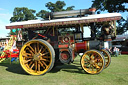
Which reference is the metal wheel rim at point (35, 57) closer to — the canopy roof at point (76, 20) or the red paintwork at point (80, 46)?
the canopy roof at point (76, 20)

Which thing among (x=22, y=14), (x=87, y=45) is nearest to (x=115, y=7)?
(x=87, y=45)

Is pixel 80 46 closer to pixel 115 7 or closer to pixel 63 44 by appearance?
pixel 63 44

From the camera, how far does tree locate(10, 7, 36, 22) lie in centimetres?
4559

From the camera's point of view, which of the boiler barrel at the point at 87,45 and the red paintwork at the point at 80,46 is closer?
the boiler barrel at the point at 87,45

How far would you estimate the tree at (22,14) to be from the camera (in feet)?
150

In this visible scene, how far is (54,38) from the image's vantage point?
17.9 feet

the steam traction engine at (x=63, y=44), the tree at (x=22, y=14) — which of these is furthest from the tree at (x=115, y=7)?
Answer: the tree at (x=22, y=14)

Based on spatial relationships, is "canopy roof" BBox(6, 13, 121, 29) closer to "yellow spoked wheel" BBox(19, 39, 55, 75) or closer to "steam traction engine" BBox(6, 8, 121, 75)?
"steam traction engine" BBox(6, 8, 121, 75)

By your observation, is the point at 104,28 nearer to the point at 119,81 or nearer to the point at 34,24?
the point at 119,81

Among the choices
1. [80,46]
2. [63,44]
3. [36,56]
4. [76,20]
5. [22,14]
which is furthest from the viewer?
[22,14]

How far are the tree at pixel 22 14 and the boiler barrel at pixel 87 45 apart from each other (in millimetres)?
43341

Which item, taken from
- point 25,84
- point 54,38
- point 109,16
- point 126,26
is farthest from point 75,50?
point 126,26

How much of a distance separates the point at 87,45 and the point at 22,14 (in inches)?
1778

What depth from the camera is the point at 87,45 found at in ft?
17.2
